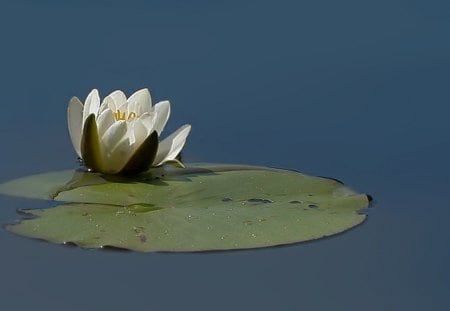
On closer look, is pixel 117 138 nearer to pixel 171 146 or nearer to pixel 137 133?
pixel 137 133

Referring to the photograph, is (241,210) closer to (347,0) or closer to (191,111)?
(191,111)

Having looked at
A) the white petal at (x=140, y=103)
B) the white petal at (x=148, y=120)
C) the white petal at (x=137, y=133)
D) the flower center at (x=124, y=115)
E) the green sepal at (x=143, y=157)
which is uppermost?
the white petal at (x=140, y=103)

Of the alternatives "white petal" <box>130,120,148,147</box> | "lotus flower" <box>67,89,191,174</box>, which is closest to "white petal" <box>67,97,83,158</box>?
"lotus flower" <box>67,89,191,174</box>

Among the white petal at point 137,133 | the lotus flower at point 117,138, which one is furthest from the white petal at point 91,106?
the white petal at point 137,133

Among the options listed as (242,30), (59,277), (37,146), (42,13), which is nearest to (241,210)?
(59,277)

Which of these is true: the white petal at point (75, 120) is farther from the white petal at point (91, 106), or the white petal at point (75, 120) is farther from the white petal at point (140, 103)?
the white petal at point (140, 103)

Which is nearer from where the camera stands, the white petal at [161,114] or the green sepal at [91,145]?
the green sepal at [91,145]

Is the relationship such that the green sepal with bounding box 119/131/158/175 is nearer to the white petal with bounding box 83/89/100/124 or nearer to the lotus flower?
the lotus flower
